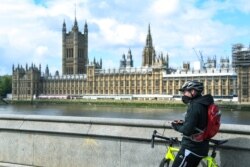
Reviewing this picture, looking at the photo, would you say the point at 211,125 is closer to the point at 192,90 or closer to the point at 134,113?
the point at 192,90

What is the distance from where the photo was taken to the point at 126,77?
113m

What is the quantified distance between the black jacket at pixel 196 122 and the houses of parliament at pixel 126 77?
89765 mm

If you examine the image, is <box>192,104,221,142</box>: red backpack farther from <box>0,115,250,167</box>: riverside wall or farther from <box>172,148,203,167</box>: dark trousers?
<box>0,115,250,167</box>: riverside wall

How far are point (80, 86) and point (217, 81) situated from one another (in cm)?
3981

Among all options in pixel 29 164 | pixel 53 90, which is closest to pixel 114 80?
pixel 53 90

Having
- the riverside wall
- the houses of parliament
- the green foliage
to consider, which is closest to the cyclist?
the riverside wall

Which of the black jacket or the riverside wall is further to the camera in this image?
the riverside wall

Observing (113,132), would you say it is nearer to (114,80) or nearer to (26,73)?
(114,80)

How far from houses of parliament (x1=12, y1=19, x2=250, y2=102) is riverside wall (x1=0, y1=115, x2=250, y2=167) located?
88.2 metres

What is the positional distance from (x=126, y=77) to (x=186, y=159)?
108789 millimetres

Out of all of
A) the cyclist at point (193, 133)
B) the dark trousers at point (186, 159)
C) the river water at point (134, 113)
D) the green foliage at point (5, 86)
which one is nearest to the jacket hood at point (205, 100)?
the cyclist at point (193, 133)

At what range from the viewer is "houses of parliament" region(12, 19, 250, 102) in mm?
97000

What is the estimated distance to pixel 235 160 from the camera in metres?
4.71

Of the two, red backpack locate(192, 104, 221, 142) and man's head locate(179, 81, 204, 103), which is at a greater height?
man's head locate(179, 81, 204, 103)
